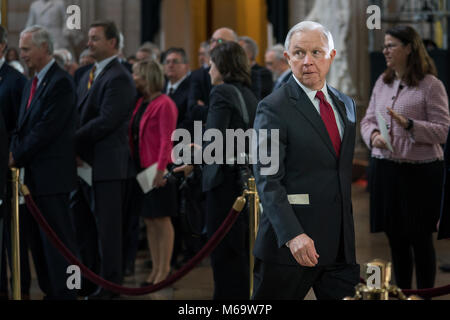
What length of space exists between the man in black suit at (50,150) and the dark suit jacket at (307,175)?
2218mm

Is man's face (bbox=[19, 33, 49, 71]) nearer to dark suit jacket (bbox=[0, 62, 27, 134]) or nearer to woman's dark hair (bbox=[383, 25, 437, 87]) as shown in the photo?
dark suit jacket (bbox=[0, 62, 27, 134])

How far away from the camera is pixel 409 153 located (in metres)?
4.73

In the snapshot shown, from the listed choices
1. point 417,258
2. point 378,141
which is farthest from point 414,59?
point 417,258

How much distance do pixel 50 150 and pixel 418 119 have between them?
7.52ft

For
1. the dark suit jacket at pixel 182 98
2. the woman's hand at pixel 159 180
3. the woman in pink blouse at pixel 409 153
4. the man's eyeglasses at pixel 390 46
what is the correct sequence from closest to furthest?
the woman in pink blouse at pixel 409 153
the man's eyeglasses at pixel 390 46
the woman's hand at pixel 159 180
the dark suit jacket at pixel 182 98

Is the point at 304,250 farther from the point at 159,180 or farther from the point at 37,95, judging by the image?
the point at 159,180

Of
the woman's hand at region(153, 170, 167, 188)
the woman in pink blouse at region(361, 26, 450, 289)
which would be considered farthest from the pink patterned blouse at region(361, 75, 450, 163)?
the woman's hand at region(153, 170, 167, 188)

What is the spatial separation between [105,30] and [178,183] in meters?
1.36

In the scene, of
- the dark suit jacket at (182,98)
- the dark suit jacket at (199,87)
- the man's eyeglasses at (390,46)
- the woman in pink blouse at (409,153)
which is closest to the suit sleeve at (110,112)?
the dark suit jacket at (199,87)

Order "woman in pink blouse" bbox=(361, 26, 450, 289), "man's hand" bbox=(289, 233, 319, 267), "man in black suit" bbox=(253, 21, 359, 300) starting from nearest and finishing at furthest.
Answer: "man's hand" bbox=(289, 233, 319, 267) < "man in black suit" bbox=(253, 21, 359, 300) < "woman in pink blouse" bbox=(361, 26, 450, 289)

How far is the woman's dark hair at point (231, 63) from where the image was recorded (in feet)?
15.3

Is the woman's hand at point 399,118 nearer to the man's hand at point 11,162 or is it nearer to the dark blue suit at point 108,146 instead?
the dark blue suit at point 108,146

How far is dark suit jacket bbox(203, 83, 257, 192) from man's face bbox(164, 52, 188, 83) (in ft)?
7.34

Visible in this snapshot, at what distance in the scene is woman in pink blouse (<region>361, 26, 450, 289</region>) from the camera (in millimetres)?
4668
